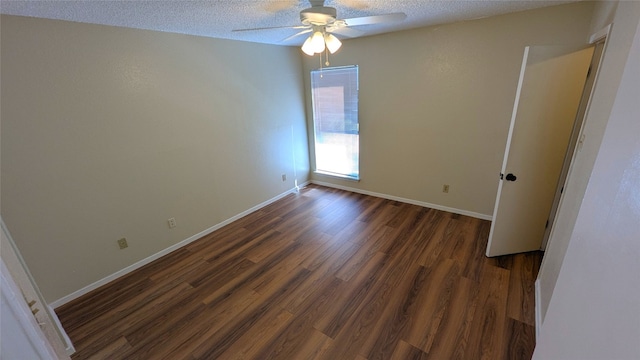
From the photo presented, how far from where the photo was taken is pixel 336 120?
→ 405cm

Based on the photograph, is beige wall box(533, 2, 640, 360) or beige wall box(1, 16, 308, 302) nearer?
beige wall box(533, 2, 640, 360)

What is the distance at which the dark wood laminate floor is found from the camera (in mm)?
1737

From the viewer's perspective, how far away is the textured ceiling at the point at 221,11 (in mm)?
1686

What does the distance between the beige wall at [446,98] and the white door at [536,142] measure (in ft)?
2.28

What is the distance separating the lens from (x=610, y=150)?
0.82 meters

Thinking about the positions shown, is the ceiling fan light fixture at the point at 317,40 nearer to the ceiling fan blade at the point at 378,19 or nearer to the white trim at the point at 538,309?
the ceiling fan blade at the point at 378,19

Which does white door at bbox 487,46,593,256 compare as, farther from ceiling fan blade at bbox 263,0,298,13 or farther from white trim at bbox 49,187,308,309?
white trim at bbox 49,187,308,309

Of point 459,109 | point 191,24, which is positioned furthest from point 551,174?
point 191,24

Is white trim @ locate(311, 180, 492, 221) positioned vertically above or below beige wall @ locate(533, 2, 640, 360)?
below

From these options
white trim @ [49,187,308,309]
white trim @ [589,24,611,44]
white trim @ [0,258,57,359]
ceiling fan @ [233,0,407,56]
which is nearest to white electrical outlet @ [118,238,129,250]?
white trim @ [49,187,308,309]

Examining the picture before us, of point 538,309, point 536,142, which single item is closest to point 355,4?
point 536,142

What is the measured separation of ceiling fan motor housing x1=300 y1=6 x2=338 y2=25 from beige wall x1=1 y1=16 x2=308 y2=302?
64.7 inches

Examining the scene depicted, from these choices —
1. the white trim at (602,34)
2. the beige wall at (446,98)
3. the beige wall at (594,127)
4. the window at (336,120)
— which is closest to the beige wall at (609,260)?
the beige wall at (594,127)

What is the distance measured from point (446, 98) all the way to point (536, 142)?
1.19m
